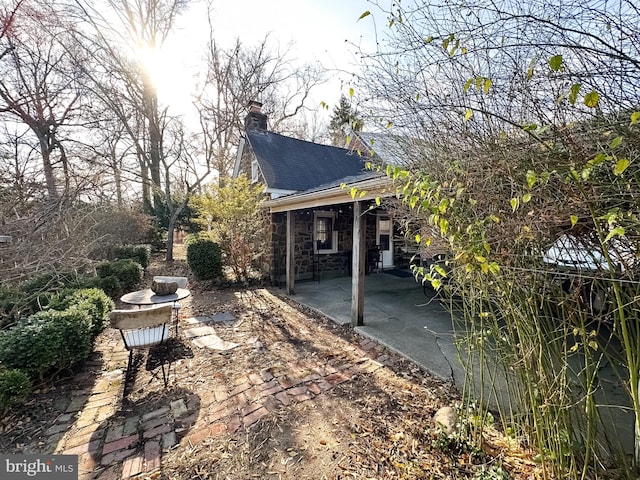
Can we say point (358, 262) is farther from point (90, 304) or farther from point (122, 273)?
point (122, 273)

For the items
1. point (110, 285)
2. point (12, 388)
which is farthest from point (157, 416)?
point (110, 285)

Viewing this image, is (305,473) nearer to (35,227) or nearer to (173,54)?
(35,227)

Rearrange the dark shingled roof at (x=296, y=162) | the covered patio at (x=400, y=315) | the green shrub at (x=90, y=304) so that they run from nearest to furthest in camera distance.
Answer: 1. the covered patio at (x=400, y=315)
2. the green shrub at (x=90, y=304)
3. the dark shingled roof at (x=296, y=162)

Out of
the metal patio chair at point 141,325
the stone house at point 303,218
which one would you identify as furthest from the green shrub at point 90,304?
the stone house at point 303,218

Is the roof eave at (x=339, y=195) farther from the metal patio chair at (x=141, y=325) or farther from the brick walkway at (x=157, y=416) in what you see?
the metal patio chair at (x=141, y=325)

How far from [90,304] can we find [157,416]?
2.32m

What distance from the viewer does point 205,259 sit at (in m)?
7.76

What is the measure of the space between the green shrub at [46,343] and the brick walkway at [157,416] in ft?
1.27

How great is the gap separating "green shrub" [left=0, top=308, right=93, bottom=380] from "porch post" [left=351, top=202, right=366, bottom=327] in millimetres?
3683

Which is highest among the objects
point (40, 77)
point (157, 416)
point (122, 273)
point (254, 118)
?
point (254, 118)

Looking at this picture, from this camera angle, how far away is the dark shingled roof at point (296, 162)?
9711mm

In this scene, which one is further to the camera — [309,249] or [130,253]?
[130,253]

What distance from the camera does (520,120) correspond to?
6.09ft

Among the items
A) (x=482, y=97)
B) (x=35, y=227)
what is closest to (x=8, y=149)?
(x=35, y=227)
